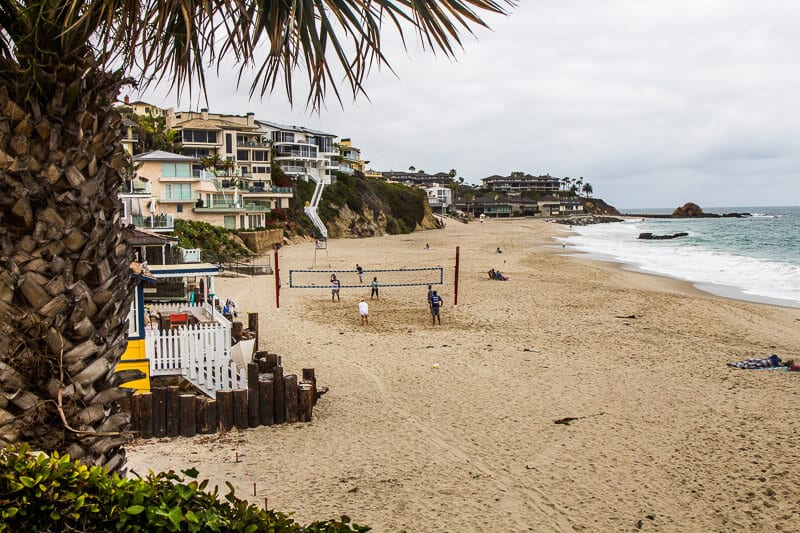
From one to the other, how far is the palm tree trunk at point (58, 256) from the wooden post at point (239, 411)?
739cm

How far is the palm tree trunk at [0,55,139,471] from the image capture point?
3275mm

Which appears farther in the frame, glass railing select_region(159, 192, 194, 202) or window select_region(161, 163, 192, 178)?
glass railing select_region(159, 192, 194, 202)

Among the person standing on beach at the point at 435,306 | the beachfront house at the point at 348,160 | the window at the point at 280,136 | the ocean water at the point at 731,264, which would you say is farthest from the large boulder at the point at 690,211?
the person standing on beach at the point at 435,306

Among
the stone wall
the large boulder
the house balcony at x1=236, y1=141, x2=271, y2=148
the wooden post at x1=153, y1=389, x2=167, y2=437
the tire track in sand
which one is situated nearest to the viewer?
the tire track in sand

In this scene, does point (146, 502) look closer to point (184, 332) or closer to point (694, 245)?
point (184, 332)

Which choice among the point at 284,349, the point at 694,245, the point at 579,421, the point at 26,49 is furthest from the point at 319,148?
the point at 26,49

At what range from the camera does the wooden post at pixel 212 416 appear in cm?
1077

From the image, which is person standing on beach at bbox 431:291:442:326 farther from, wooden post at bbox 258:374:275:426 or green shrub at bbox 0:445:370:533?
green shrub at bbox 0:445:370:533

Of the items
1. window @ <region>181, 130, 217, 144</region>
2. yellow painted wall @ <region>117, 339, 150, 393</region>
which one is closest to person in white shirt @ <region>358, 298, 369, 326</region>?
yellow painted wall @ <region>117, 339, 150, 393</region>

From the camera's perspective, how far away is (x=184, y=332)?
12148mm

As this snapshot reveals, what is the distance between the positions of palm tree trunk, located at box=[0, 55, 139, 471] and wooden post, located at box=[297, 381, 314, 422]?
7.79 m

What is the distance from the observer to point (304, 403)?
11.5 meters

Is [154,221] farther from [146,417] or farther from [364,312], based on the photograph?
[146,417]

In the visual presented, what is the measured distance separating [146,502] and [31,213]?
157 centimetres
